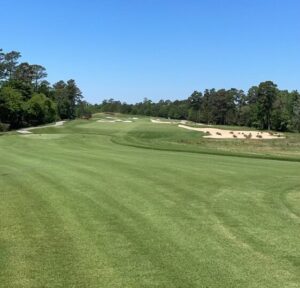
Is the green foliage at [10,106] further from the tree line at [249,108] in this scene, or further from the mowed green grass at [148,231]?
the mowed green grass at [148,231]

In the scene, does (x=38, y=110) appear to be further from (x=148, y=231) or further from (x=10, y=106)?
(x=148, y=231)

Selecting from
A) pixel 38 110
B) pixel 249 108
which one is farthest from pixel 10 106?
pixel 249 108

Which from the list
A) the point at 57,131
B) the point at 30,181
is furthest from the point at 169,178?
the point at 57,131

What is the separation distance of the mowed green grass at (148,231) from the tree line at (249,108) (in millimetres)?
110123

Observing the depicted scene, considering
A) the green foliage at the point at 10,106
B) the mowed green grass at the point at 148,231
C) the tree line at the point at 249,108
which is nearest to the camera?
the mowed green grass at the point at 148,231

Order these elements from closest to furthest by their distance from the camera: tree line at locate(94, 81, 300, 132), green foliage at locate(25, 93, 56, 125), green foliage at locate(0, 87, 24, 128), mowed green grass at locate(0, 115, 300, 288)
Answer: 1. mowed green grass at locate(0, 115, 300, 288)
2. green foliage at locate(0, 87, 24, 128)
3. green foliage at locate(25, 93, 56, 125)
4. tree line at locate(94, 81, 300, 132)

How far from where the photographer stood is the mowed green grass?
6.43m

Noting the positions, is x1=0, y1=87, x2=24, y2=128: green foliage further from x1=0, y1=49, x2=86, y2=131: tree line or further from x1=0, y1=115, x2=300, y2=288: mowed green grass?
x1=0, y1=115, x2=300, y2=288: mowed green grass

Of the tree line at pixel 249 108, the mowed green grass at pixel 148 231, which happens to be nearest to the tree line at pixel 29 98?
the tree line at pixel 249 108

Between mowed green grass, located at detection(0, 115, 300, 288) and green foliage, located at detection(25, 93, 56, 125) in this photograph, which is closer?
mowed green grass, located at detection(0, 115, 300, 288)

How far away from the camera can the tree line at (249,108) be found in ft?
399

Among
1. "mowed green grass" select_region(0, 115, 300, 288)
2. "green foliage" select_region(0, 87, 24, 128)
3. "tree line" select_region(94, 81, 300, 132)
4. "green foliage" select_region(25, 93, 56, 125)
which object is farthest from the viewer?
"tree line" select_region(94, 81, 300, 132)

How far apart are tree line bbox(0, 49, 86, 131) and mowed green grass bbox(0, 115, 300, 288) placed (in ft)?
226

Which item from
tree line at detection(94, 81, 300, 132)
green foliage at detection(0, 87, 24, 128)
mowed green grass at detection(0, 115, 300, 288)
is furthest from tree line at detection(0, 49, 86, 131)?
mowed green grass at detection(0, 115, 300, 288)
